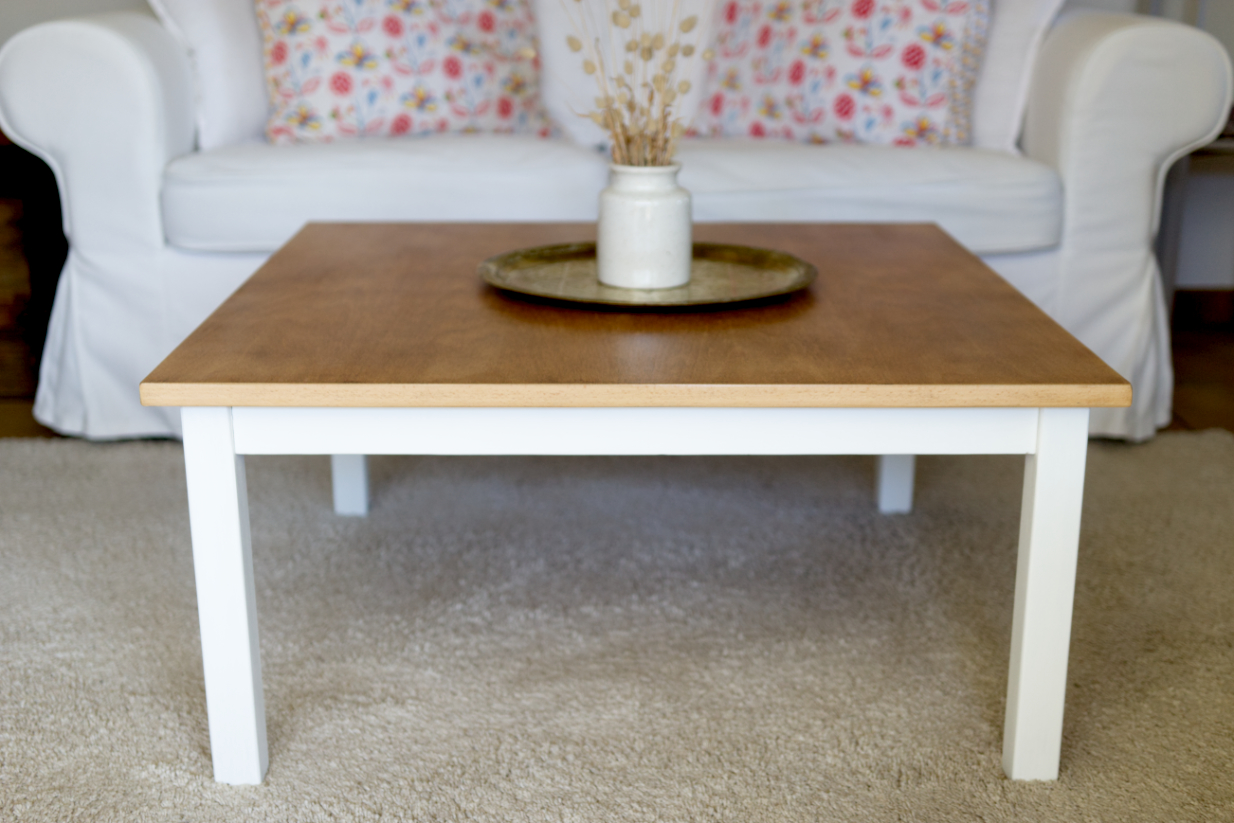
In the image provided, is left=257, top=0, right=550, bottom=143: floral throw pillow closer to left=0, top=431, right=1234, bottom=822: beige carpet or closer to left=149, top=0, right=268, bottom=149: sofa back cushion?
left=149, top=0, right=268, bottom=149: sofa back cushion

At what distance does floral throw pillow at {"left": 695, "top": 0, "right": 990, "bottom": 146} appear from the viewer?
2.30 m

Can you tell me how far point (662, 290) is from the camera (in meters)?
1.34

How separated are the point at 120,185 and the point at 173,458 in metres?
0.49

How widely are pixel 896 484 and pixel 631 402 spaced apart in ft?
3.05

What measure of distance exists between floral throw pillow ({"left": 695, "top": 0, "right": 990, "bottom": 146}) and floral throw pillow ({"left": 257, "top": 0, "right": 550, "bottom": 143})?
61 centimetres

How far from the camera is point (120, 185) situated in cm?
205

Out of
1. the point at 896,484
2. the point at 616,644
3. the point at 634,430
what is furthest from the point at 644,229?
the point at 896,484

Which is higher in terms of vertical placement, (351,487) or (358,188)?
(358,188)

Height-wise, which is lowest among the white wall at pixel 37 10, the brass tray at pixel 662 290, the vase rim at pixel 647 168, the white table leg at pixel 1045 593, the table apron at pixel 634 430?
the white table leg at pixel 1045 593

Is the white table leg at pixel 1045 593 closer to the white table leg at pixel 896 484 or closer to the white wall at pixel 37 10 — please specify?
the white table leg at pixel 896 484

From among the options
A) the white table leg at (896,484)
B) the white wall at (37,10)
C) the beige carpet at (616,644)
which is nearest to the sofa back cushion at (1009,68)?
the beige carpet at (616,644)

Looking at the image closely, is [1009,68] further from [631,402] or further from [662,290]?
[631,402]

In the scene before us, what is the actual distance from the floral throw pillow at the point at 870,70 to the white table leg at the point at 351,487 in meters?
1.18

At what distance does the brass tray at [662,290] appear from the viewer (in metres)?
1.27
